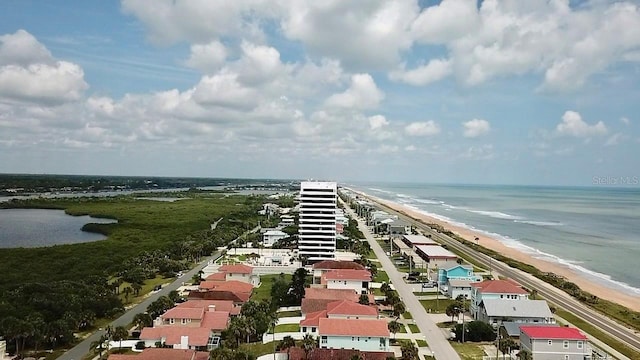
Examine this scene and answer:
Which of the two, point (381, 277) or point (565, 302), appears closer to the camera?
point (565, 302)

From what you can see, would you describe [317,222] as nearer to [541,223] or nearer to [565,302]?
[565,302]

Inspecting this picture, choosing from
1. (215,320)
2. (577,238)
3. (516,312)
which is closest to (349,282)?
(516,312)

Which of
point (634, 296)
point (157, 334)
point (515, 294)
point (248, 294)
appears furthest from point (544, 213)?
point (157, 334)

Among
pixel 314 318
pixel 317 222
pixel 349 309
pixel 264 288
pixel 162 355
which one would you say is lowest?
pixel 264 288

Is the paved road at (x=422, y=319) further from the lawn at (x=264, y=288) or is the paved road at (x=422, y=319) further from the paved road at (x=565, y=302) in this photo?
the paved road at (x=565, y=302)

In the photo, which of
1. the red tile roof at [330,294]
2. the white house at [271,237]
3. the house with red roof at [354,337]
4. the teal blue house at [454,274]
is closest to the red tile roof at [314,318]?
the house with red roof at [354,337]
